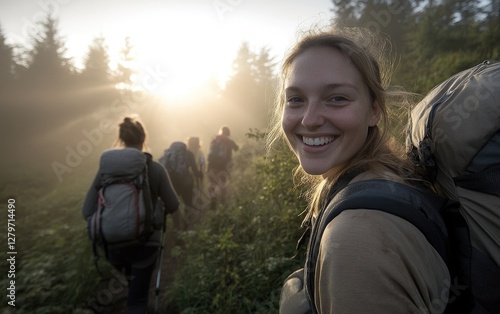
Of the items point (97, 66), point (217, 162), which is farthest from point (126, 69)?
point (217, 162)

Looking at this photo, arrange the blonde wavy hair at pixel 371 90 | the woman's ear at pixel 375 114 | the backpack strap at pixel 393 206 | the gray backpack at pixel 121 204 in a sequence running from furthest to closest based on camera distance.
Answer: the gray backpack at pixel 121 204
the woman's ear at pixel 375 114
the blonde wavy hair at pixel 371 90
the backpack strap at pixel 393 206

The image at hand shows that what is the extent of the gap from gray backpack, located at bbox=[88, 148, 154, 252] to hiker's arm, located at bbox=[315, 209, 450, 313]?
2.50m

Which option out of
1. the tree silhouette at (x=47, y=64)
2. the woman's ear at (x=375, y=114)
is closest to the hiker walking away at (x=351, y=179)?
the woman's ear at (x=375, y=114)

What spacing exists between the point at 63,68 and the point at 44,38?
12.9 ft

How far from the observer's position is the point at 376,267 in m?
0.76

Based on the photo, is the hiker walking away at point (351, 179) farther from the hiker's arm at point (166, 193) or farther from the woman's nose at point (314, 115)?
the hiker's arm at point (166, 193)

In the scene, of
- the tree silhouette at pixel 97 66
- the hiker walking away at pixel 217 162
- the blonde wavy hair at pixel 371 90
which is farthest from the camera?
the tree silhouette at pixel 97 66

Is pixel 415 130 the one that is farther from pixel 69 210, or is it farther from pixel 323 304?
pixel 69 210

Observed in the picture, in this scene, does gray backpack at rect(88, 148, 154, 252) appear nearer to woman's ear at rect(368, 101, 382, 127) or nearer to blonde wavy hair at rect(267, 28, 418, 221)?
blonde wavy hair at rect(267, 28, 418, 221)

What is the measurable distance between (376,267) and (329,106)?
2.69 ft

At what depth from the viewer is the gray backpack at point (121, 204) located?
2.85m

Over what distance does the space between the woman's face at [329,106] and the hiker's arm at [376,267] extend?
1.82ft

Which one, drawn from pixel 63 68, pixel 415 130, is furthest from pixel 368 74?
pixel 63 68

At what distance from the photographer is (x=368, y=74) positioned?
1.40 meters
